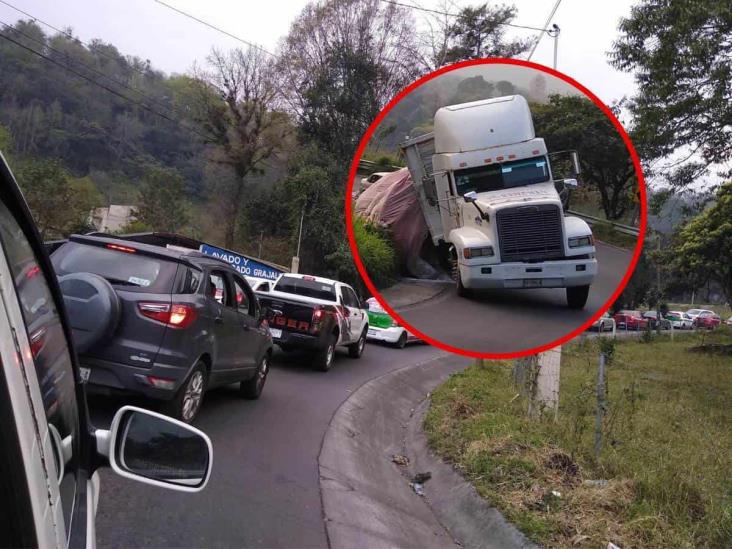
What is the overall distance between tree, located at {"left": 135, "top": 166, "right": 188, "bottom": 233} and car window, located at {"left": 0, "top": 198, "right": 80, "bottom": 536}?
32.2 m

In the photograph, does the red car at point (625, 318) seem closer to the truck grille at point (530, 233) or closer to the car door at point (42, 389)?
the truck grille at point (530, 233)

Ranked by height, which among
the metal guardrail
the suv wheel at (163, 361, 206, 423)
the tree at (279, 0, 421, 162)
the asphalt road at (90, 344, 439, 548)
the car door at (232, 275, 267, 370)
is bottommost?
the asphalt road at (90, 344, 439, 548)

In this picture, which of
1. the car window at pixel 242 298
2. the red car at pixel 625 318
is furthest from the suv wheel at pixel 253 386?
the red car at pixel 625 318

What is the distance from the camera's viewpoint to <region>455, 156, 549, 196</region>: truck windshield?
2.15 m

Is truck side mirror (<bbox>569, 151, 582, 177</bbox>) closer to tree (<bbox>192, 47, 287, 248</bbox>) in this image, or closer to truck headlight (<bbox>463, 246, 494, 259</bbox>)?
truck headlight (<bbox>463, 246, 494, 259</bbox>)

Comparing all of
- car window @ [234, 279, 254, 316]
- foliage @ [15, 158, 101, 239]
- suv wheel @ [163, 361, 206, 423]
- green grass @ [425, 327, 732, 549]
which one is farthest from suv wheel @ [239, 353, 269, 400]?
foliage @ [15, 158, 101, 239]

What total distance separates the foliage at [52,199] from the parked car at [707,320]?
1068 inches

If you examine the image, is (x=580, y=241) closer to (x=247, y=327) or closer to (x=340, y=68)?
(x=247, y=327)

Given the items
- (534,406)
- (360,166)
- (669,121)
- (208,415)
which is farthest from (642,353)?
(360,166)

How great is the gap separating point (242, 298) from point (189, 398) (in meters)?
2.06

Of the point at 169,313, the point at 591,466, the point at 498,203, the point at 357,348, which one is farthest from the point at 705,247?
the point at 498,203

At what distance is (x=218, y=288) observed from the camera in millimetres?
8750

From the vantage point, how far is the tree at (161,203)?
33750mm

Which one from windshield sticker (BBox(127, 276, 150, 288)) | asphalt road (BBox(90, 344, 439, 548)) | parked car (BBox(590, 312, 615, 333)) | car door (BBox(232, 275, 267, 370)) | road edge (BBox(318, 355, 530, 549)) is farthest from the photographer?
car door (BBox(232, 275, 267, 370))
